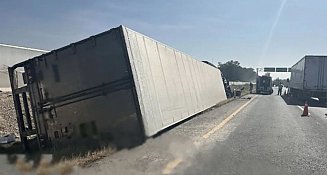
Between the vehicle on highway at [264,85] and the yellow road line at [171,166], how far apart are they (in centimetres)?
6329

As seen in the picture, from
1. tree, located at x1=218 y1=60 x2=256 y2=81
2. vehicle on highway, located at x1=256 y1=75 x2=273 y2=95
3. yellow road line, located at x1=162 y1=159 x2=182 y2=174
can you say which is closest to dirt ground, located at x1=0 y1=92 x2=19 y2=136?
yellow road line, located at x1=162 y1=159 x2=182 y2=174

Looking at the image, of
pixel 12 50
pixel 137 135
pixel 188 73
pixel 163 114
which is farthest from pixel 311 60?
pixel 137 135

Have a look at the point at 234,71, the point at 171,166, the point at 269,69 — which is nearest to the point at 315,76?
the point at 171,166

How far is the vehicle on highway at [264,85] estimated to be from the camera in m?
69.1

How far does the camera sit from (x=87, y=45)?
32.7ft

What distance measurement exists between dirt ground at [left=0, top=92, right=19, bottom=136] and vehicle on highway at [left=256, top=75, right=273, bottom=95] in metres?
55.6

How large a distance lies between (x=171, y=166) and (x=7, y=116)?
1086 cm

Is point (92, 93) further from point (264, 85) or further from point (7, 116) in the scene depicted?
point (264, 85)

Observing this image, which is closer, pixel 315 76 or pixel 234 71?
pixel 315 76

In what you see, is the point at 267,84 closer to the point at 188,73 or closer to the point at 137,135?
the point at 188,73

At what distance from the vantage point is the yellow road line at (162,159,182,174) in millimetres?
6805

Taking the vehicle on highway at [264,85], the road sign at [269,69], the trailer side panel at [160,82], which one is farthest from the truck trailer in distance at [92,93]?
the road sign at [269,69]

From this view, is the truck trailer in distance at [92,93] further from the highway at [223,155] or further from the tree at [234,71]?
the tree at [234,71]

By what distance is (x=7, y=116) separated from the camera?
1598cm
